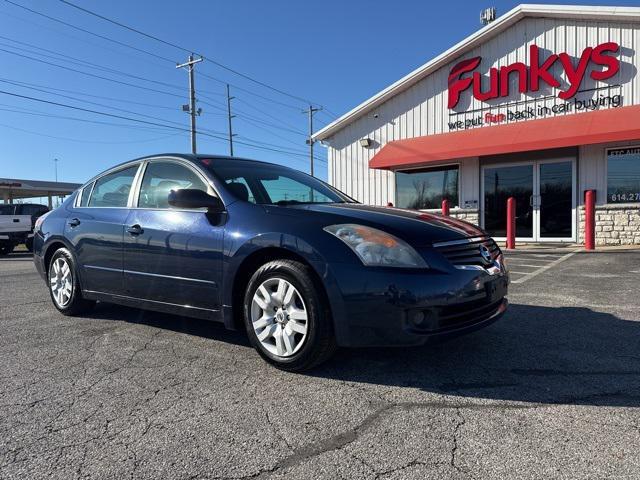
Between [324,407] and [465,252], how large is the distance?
1.38m

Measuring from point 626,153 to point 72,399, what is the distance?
12.4 meters

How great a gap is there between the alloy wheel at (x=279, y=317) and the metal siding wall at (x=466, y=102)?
1104cm

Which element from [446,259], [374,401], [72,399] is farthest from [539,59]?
[72,399]

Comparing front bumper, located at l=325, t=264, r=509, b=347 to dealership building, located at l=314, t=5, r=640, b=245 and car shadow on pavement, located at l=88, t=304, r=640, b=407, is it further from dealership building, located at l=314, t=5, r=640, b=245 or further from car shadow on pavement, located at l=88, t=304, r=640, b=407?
dealership building, located at l=314, t=5, r=640, b=245

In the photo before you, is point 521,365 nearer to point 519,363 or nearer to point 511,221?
point 519,363

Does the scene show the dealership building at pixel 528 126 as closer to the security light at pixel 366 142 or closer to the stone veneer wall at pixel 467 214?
the stone veneer wall at pixel 467 214

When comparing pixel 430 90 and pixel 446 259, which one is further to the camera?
pixel 430 90

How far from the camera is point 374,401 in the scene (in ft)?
8.97

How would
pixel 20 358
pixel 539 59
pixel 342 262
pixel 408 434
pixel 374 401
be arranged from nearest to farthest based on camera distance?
1. pixel 408 434
2. pixel 374 401
3. pixel 342 262
4. pixel 20 358
5. pixel 539 59

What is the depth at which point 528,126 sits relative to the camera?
12.1m

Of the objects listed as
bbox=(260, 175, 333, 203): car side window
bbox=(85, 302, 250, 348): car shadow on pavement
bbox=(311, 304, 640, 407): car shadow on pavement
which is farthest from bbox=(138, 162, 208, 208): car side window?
bbox=(311, 304, 640, 407): car shadow on pavement

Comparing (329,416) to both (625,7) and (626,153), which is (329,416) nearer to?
(626,153)

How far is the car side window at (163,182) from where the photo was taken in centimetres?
401

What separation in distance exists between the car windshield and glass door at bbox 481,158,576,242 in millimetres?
9534
